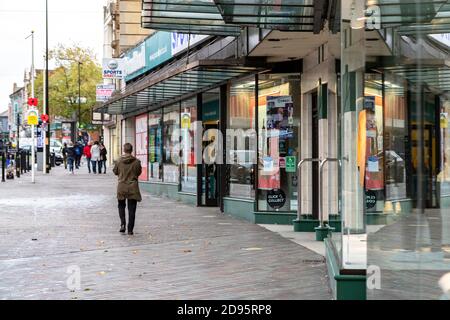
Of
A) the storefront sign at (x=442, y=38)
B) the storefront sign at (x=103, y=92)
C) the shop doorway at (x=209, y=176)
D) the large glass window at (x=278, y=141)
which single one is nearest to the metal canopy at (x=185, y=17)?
the large glass window at (x=278, y=141)

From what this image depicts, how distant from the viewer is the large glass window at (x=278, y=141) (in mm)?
15430

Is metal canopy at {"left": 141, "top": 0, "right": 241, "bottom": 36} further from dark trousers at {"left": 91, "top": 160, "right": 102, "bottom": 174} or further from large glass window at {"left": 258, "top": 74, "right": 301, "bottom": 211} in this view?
dark trousers at {"left": 91, "top": 160, "right": 102, "bottom": 174}

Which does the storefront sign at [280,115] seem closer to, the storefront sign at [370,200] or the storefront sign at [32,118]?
the storefront sign at [370,200]

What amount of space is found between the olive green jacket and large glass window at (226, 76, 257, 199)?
3.23m

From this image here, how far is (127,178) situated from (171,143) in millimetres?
10116

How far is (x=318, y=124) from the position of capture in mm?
14516

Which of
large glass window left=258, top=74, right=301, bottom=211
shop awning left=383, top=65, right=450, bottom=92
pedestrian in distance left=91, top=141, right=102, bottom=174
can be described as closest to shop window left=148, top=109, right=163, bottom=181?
large glass window left=258, top=74, right=301, bottom=211

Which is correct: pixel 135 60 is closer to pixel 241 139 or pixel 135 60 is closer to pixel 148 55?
pixel 148 55

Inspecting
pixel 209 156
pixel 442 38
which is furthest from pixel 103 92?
pixel 442 38

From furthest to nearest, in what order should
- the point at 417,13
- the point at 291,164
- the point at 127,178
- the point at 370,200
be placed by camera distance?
the point at 291,164 → the point at 127,178 → the point at 370,200 → the point at 417,13

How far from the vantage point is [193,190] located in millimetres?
21219

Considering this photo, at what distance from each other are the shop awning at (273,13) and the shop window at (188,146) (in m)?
8.76

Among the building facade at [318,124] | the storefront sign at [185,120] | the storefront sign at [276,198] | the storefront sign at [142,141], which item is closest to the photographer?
the building facade at [318,124]
